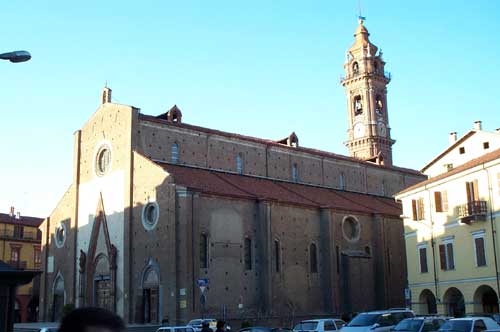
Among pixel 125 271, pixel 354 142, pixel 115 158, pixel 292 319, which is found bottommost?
pixel 292 319

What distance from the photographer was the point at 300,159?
2013 inches

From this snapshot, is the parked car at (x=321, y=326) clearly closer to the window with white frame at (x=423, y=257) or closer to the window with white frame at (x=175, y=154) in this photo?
the window with white frame at (x=423, y=257)

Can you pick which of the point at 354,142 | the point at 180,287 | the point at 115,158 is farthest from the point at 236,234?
the point at 354,142

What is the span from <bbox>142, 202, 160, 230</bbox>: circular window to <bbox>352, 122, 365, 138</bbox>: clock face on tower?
3476 centimetres

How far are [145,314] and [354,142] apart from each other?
37.4m

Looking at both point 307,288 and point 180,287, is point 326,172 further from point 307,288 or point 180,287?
point 180,287

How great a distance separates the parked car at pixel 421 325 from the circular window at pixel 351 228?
25.0m

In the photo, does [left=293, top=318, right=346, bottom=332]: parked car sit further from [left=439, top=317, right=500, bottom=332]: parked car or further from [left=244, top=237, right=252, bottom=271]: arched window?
[left=244, top=237, right=252, bottom=271]: arched window

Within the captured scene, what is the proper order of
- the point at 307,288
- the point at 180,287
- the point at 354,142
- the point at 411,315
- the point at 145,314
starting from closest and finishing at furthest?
1. the point at 411,315
2. the point at 180,287
3. the point at 145,314
4. the point at 307,288
5. the point at 354,142

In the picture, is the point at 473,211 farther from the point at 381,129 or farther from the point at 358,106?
the point at 358,106

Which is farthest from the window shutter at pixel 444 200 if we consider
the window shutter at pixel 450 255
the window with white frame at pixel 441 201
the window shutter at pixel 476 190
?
the window shutter at pixel 476 190

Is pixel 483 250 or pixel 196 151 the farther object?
pixel 196 151

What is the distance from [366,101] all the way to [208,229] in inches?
1419

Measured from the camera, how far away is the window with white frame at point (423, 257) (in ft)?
118
